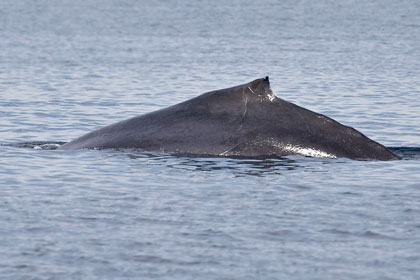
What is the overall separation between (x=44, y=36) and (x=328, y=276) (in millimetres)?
47126

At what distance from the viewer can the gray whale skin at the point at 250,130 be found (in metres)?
13.4

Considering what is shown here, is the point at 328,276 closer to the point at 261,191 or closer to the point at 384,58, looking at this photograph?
the point at 261,191

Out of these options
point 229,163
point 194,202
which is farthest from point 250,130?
point 194,202

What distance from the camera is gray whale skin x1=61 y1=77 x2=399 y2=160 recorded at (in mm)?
13367

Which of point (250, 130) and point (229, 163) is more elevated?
point (250, 130)

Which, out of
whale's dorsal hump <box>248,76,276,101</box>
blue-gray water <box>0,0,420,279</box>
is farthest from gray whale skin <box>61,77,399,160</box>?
blue-gray water <box>0,0,420,279</box>

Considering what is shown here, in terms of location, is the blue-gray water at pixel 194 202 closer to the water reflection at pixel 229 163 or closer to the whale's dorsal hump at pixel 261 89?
the water reflection at pixel 229 163

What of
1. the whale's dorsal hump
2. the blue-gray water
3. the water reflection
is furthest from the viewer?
the whale's dorsal hump

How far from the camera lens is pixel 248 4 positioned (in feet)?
326

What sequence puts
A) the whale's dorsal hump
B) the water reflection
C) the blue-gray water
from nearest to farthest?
1. the blue-gray water
2. the water reflection
3. the whale's dorsal hump

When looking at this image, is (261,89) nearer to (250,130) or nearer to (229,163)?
(250,130)

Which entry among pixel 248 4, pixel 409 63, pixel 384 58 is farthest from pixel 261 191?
pixel 248 4

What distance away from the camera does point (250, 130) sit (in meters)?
13.3

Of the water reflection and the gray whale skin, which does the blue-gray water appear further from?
the gray whale skin
